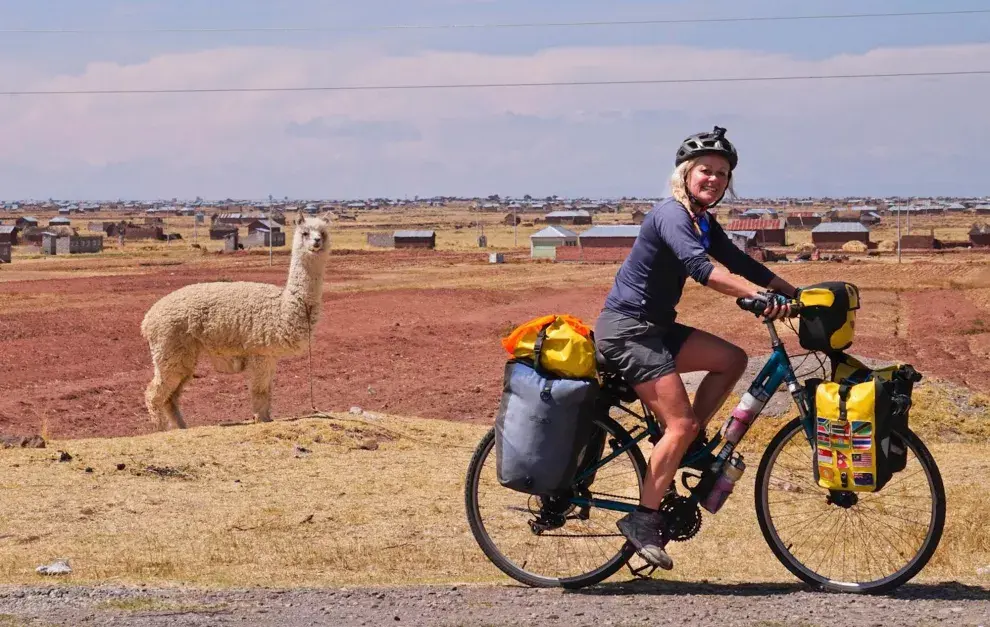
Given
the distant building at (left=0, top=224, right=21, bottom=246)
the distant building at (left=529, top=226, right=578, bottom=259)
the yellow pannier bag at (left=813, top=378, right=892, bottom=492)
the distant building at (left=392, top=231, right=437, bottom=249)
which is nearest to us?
the yellow pannier bag at (left=813, top=378, right=892, bottom=492)

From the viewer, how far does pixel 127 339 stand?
2606cm

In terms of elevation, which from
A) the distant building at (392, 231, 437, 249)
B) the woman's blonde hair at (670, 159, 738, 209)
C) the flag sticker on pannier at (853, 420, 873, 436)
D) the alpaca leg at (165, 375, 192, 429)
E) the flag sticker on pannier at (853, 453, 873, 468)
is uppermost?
the woman's blonde hair at (670, 159, 738, 209)

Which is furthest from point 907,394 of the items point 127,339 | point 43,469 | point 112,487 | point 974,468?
point 127,339

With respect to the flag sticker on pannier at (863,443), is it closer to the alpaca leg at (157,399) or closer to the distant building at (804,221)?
the alpaca leg at (157,399)

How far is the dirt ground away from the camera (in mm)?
17844

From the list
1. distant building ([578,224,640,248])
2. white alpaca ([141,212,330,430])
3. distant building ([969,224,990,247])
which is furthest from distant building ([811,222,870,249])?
white alpaca ([141,212,330,430])

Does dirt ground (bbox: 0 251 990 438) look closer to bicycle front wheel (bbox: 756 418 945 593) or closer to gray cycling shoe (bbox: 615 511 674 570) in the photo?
bicycle front wheel (bbox: 756 418 945 593)

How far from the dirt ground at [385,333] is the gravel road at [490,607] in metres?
10.3

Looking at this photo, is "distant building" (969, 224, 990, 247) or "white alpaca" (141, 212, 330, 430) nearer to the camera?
"white alpaca" (141, 212, 330, 430)

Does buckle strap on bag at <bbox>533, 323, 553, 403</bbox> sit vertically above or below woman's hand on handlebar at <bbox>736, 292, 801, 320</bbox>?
below

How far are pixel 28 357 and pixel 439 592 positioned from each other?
62.6 ft

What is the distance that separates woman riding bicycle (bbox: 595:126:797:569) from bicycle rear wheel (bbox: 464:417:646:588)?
198 mm

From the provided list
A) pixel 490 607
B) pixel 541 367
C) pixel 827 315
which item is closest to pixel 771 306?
pixel 827 315

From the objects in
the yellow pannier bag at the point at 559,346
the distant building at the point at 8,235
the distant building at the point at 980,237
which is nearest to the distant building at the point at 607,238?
the distant building at the point at 980,237
